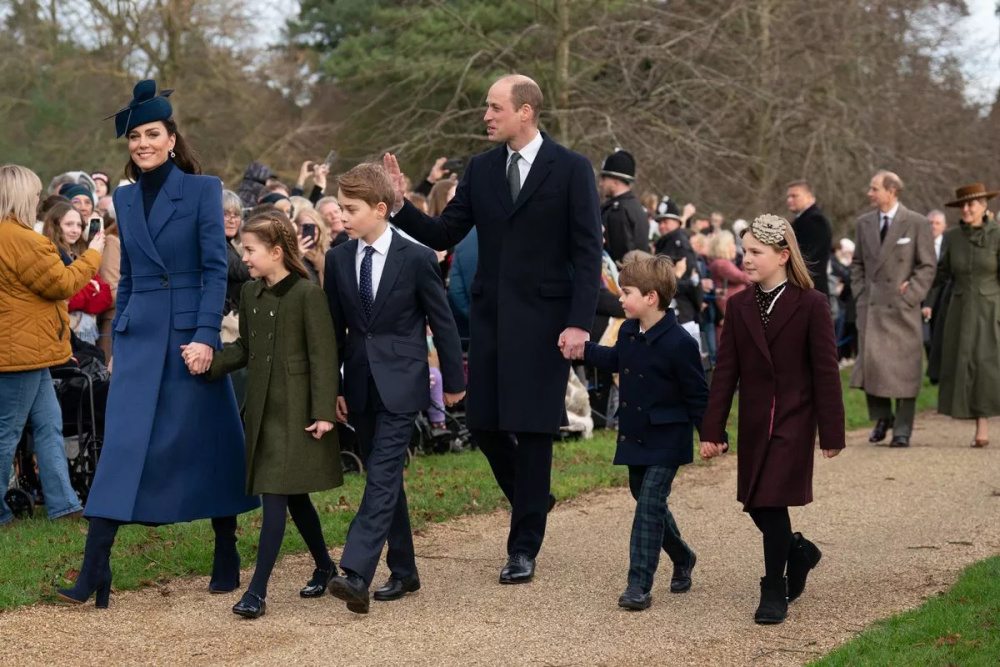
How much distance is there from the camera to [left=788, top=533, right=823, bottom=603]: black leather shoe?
6102mm

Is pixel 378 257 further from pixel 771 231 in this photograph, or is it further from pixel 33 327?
pixel 33 327

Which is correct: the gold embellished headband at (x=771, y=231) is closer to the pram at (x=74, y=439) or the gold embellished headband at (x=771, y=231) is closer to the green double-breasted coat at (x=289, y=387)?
the green double-breasted coat at (x=289, y=387)

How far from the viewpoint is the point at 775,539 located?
595cm

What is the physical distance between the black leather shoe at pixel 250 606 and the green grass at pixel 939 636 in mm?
2287

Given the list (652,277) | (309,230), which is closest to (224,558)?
(652,277)

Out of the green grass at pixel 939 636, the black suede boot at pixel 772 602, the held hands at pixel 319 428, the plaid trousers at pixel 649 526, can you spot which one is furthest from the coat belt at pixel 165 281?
the green grass at pixel 939 636

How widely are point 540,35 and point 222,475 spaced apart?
49.7ft

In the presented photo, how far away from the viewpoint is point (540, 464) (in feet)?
21.6

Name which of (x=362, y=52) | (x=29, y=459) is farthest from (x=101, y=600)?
(x=362, y=52)

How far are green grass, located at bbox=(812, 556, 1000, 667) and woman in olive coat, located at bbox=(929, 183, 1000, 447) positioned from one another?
18.5 feet

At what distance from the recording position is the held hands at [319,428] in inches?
238

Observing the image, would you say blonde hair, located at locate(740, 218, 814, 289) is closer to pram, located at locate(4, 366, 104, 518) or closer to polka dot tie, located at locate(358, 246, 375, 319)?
Result: polka dot tie, located at locate(358, 246, 375, 319)

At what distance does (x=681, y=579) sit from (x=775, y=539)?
0.65 m

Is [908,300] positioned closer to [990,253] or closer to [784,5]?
[990,253]
